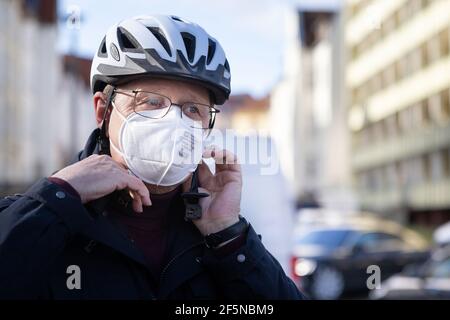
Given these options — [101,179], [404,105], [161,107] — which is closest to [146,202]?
[101,179]

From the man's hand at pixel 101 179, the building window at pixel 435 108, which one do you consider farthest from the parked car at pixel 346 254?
the building window at pixel 435 108

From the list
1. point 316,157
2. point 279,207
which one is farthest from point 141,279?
point 316,157

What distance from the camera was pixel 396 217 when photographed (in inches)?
1746

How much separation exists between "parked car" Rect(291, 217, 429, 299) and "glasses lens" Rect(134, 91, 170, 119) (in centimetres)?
1140

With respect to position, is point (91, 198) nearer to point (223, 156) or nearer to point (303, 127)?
point (223, 156)

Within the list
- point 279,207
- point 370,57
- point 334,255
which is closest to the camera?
point 279,207

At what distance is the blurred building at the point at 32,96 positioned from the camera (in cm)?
4375

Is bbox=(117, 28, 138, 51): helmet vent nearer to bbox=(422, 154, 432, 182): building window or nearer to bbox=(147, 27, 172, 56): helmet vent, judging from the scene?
bbox=(147, 27, 172, 56): helmet vent

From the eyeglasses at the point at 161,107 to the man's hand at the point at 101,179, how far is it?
17 cm

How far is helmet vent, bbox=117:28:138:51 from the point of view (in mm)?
2307

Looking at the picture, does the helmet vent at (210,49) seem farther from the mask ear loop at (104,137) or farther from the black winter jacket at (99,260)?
the black winter jacket at (99,260)

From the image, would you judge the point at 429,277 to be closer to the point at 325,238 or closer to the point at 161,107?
the point at 325,238

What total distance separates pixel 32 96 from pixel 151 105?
172 feet
